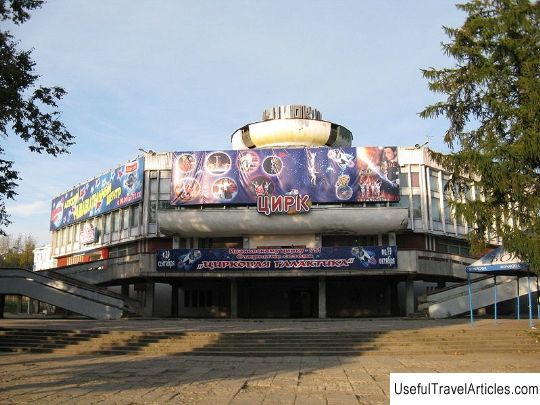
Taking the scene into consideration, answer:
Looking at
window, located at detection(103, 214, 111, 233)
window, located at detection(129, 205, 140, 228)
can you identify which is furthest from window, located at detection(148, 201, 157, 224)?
window, located at detection(103, 214, 111, 233)

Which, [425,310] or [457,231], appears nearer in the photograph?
[425,310]

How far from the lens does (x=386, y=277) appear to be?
1519 inches

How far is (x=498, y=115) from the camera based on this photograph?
16.8 m

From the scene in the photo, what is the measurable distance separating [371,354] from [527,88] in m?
10.0

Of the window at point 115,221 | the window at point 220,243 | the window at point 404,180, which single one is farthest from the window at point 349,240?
the window at point 115,221

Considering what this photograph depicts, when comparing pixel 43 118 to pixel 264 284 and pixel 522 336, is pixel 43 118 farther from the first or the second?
pixel 264 284

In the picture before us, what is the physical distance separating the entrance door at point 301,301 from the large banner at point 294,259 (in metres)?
5.67

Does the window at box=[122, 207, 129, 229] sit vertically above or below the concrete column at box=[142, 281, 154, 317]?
above

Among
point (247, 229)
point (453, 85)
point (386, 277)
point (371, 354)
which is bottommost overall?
point (371, 354)

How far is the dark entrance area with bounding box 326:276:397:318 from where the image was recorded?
40588 millimetres

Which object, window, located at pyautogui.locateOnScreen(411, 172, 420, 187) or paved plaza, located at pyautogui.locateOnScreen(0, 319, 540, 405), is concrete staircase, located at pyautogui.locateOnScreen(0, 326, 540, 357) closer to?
paved plaza, located at pyautogui.locateOnScreen(0, 319, 540, 405)

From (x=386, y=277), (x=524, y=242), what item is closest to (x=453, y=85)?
(x=524, y=242)

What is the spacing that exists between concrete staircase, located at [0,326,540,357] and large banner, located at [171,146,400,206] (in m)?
19.8

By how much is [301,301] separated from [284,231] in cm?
618
